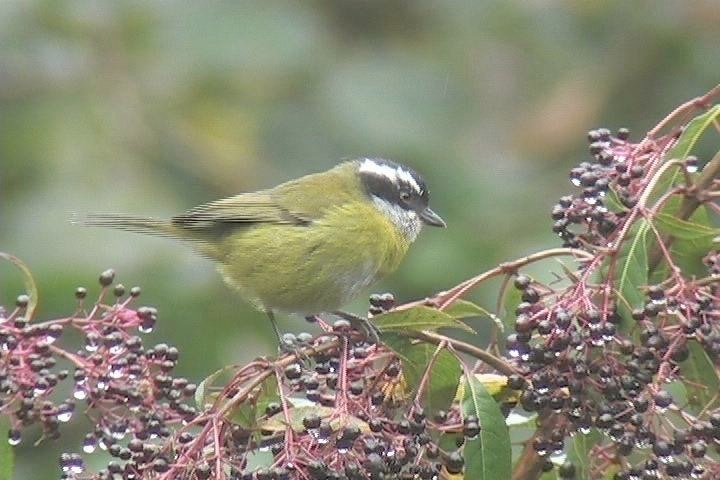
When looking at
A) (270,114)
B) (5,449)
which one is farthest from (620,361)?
(270,114)

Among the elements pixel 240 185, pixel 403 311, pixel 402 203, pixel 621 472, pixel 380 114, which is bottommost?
pixel 240 185

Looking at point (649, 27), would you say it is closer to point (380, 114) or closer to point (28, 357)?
point (380, 114)

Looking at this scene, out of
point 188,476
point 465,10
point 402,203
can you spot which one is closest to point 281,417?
point 188,476

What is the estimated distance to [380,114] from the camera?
21.5ft

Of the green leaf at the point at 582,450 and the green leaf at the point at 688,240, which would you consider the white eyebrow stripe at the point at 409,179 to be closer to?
the green leaf at the point at 688,240

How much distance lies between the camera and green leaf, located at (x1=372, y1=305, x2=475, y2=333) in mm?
2848

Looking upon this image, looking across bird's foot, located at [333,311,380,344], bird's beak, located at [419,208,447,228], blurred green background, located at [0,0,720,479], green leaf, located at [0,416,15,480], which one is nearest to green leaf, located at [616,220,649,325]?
bird's foot, located at [333,311,380,344]

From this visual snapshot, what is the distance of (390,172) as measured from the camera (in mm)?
4793

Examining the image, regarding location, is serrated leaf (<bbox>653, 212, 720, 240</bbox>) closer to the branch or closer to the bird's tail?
the branch

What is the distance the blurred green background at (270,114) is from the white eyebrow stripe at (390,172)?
2.63 ft

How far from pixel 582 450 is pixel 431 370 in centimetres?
39

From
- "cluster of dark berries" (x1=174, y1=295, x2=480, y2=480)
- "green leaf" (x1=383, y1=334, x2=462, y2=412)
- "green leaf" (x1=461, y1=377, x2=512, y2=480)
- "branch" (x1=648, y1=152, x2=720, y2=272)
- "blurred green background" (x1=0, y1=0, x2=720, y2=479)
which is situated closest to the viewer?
"cluster of dark berries" (x1=174, y1=295, x2=480, y2=480)

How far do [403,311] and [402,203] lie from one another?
6.04 feet

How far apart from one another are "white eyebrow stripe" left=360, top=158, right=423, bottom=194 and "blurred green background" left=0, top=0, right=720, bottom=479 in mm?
800
